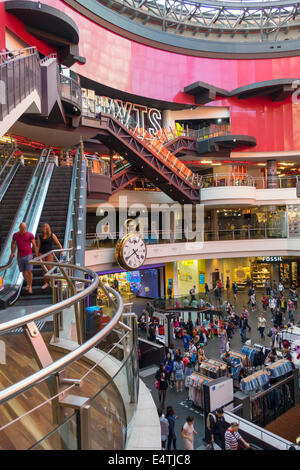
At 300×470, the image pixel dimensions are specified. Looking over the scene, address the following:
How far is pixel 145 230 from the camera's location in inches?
927

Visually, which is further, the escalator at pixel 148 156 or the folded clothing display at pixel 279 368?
the escalator at pixel 148 156

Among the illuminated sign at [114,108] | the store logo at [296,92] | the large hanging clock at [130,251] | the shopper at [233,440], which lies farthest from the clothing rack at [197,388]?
the store logo at [296,92]


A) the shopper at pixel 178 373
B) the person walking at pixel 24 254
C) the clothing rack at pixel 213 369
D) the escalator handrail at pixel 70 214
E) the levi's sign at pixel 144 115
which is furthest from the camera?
the levi's sign at pixel 144 115

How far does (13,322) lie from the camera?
158cm

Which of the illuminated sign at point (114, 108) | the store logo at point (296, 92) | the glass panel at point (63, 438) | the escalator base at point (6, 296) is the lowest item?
the escalator base at point (6, 296)

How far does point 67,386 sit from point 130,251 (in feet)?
48.6

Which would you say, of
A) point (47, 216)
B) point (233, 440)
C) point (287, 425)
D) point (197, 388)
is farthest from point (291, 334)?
point (47, 216)

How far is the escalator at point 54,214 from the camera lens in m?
5.90

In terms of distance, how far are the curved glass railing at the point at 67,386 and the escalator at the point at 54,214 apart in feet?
4.94

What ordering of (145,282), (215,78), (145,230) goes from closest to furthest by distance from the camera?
(145,230)
(145,282)
(215,78)

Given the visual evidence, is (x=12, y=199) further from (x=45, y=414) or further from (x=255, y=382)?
(x=255, y=382)

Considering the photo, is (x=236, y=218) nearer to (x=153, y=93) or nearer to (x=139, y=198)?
(x=139, y=198)

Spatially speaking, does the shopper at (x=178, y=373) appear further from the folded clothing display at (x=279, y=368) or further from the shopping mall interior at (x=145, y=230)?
the folded clothing display at (x=279, y=368)
